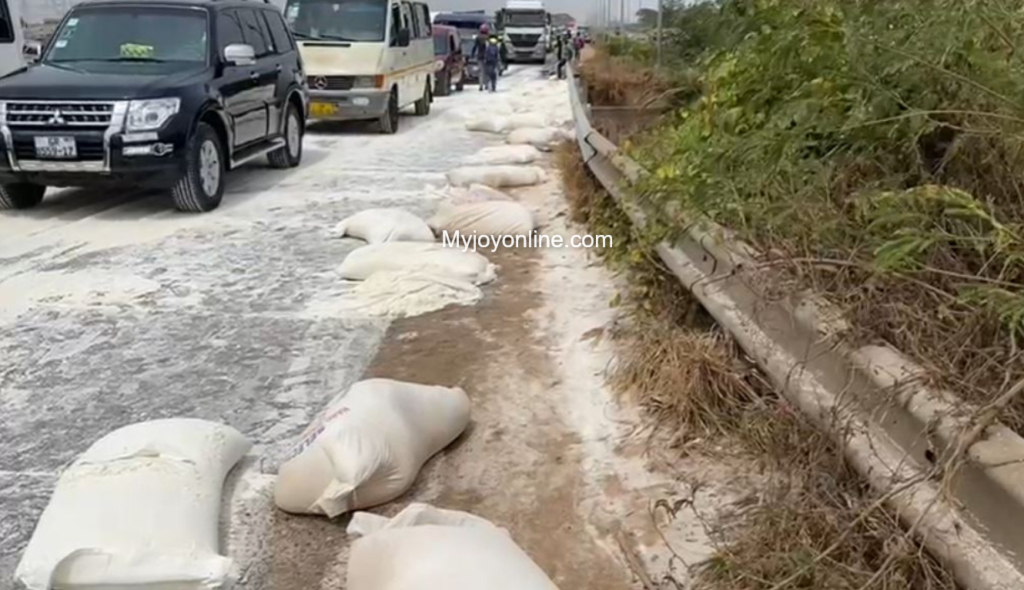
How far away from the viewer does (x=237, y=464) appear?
3689mm

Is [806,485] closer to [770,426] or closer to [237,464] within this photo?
[770,426]

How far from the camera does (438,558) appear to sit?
101 inches

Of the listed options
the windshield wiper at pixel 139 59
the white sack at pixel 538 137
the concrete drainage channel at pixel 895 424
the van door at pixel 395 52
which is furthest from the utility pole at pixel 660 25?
the concrete drainage channel at pixel 895 424

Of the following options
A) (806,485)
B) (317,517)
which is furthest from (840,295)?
(317,517)

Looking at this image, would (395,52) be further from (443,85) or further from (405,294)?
(405,294)

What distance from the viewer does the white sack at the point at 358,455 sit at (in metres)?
3.28

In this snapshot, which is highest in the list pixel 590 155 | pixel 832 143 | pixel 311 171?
pixel 832 143

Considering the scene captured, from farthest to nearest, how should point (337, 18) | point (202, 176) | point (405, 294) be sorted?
point (337, 18)
point (202, 176)
point (405, 294)

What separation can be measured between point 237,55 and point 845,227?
788 cm

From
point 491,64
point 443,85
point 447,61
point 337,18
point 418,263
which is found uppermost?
point 337,18

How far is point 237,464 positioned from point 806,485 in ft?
7.00

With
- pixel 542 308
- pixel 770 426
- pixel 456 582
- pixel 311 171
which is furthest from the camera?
pixel 311 171

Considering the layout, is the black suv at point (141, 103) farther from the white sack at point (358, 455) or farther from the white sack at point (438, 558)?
the white sack at point (438, 558)

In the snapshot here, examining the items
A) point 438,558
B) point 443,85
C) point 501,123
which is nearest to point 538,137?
point 501,123
